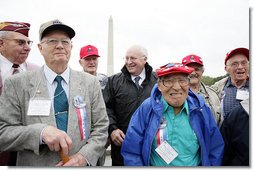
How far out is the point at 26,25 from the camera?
2592 millimetres

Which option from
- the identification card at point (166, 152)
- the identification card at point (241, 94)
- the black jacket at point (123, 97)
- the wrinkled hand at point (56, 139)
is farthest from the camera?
the black jacket at point (123, 97)

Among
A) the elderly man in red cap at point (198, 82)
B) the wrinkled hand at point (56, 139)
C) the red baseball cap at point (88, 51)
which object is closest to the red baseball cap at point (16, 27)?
the red baseball cap at point (88, 51)

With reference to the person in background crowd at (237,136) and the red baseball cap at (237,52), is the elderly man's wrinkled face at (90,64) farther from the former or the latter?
the person in background crowd at (237,136)

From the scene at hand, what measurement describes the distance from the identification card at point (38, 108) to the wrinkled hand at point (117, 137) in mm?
803

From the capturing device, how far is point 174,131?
6.67 ft

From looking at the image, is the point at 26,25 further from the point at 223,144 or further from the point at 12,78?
the point at 223,144

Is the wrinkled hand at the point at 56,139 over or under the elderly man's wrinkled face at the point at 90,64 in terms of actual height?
under

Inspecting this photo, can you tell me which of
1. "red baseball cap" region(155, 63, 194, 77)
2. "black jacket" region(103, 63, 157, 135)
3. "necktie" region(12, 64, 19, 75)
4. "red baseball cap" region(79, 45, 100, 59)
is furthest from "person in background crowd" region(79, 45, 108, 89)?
"red baseball cap" region(155, 63, 194, 77)

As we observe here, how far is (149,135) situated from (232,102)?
111 centimetres

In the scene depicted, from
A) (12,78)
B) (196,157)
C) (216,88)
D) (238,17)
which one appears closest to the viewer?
(12,78)

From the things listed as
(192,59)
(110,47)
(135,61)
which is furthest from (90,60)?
(192,59)

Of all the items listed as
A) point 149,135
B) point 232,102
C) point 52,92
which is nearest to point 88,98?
point 52,92

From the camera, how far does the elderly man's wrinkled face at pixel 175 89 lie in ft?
→ 6.75

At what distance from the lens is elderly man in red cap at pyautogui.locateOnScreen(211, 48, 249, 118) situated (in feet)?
8.57
